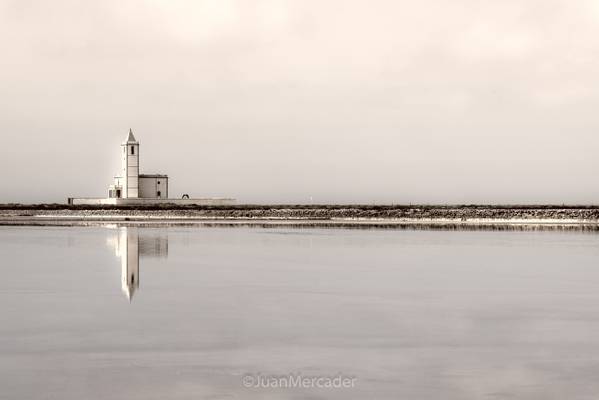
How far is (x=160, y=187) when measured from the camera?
113 meters

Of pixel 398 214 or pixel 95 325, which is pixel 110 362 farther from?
pixel 398 214

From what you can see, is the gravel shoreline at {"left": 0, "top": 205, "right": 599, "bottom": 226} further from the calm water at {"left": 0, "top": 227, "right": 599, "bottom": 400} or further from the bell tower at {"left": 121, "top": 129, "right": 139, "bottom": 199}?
the calm water at {"left": 0, "top": 227, "right": 599, "bottom": 400}

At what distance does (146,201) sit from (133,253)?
73218mm

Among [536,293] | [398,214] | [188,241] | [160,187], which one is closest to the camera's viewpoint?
[536,293]

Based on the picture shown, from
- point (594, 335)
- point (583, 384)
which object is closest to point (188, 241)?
point (594, 335)

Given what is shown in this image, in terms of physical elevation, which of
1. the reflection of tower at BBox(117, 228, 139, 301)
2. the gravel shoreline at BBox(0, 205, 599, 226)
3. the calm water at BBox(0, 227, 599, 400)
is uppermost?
the gravel shoreline at BBox(0, 205, 599, 226)

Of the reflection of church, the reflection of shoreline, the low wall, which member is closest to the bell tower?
the low wall

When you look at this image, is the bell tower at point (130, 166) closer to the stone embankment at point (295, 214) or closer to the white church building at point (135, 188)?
the white church building at point (135, 188)

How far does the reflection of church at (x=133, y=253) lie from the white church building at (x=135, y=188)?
59.5 metres

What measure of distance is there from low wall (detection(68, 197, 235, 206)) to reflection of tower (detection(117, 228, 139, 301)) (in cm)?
6073

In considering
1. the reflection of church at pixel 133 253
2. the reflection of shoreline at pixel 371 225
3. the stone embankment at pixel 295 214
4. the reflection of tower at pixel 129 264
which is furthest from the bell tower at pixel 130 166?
the reflection of tower at pixel 129 264

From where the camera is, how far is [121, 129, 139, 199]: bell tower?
107m

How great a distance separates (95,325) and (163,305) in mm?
3204

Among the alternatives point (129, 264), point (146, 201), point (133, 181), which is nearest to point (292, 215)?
point (146, 201)
